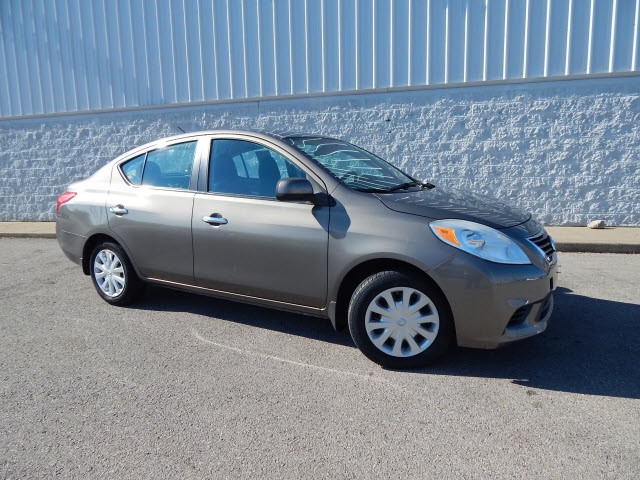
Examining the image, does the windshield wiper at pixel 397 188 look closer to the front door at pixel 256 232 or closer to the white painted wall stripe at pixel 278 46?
the front door at pixel 256 232

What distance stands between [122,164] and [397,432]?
3679mm

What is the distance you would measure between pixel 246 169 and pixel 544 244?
2344mm

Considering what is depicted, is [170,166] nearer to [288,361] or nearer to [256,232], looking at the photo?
[256,232]

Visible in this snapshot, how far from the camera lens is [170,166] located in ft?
15.1

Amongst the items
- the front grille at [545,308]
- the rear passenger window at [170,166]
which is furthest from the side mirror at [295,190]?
the front grille at [545,308]

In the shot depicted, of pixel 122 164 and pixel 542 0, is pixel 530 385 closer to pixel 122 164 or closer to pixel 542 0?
pixel 122 164

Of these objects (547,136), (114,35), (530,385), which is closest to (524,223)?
(530,385)

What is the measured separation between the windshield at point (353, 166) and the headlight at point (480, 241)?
2.27 feet

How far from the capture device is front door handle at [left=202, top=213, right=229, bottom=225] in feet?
13.2

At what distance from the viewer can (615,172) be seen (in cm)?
816

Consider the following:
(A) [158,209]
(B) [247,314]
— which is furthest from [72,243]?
(B) [247,314]

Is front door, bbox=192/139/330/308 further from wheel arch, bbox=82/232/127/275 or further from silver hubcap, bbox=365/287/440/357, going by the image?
wheel arch, bbox=82/232/127/275

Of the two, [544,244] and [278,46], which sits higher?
[278,46]

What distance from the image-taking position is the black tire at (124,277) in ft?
15.8
